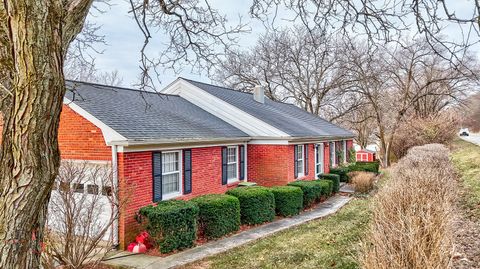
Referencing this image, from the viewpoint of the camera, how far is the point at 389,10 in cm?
523

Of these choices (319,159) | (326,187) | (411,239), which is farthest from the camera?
(319,159)

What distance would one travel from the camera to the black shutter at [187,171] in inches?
458

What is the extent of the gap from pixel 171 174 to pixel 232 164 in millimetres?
4467

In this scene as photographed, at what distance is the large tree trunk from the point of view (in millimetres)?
3057

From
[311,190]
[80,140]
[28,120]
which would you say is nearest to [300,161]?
[311,190]

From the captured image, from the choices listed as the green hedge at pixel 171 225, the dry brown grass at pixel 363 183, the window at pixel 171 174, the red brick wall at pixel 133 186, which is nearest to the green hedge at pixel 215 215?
the green hedge at pixel 171 225

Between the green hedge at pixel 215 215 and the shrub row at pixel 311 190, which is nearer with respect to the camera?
the green hedge at pixel 215 215

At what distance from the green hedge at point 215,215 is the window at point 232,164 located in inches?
175

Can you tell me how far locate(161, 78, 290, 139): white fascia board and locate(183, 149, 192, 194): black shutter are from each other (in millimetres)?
4936

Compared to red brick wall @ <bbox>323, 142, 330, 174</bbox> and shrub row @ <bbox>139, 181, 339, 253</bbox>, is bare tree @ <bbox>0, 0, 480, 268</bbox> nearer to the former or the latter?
shrub row @ <bbox>139, 181, 339, 253</bbox>

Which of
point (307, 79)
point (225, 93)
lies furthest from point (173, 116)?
point (307, 79)

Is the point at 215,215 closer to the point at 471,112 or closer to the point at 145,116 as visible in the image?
the point at 145,116

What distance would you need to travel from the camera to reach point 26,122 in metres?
3.08

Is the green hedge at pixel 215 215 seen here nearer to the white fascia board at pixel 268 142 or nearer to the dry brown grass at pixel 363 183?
the white fascia board at pixel 268 142
